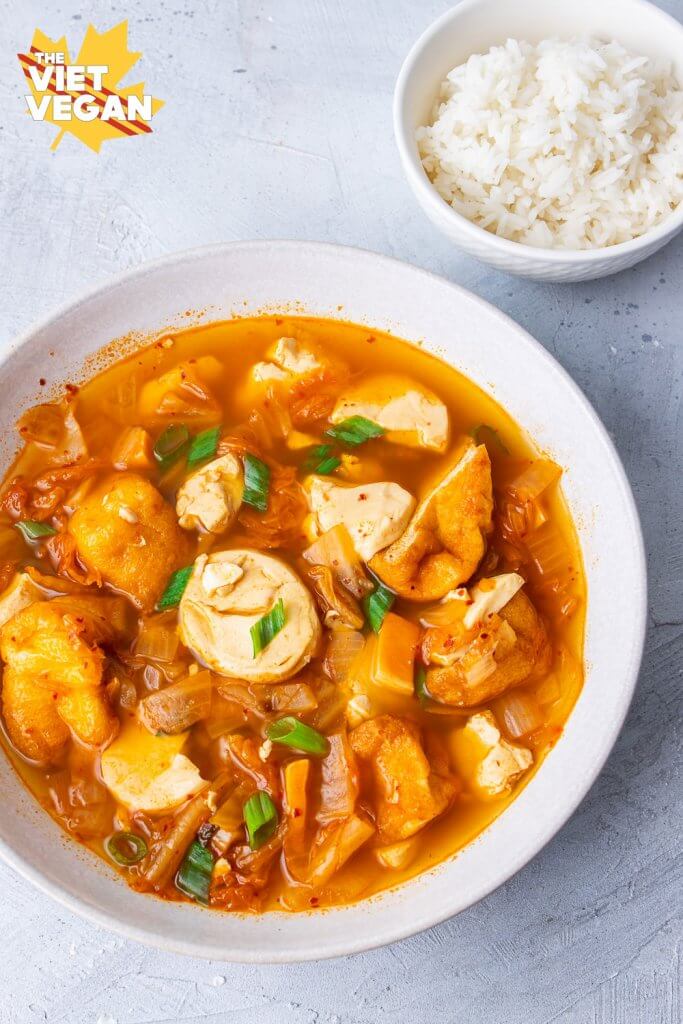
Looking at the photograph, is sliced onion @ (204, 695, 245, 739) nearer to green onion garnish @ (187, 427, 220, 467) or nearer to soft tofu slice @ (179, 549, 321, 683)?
soft tofu slice @ (179, 549, 321, 683)

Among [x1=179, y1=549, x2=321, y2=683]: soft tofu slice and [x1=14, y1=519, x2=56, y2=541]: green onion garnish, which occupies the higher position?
[x1=14, y1=519, x2=56, y2=541]: green onion garnish

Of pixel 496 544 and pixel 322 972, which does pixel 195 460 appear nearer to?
pixel 496 544

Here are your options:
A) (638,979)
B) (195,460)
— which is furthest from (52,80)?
(638,979)

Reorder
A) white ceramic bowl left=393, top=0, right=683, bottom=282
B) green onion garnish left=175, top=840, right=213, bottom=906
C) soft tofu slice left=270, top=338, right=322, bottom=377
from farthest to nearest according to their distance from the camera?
soft tofu slice left=270, top=338, right=322, bottom=377 < white ceramic bowl left=393, top=0, right=683, bottom=282 < green onion garnish left=175, top=840, right=213, bottom=906

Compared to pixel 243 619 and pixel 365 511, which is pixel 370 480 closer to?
pixel 365 511

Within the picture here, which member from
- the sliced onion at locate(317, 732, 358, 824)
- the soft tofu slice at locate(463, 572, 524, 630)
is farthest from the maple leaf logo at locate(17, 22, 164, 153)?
the sliced onion at locate(317, 732, 358, 824)
